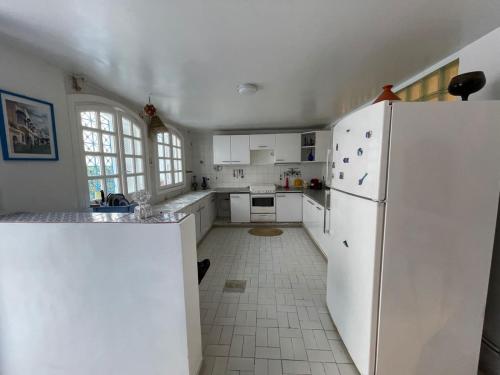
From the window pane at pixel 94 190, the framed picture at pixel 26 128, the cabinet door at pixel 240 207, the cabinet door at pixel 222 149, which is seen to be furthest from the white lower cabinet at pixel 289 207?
the framed picture at pixel 26 128

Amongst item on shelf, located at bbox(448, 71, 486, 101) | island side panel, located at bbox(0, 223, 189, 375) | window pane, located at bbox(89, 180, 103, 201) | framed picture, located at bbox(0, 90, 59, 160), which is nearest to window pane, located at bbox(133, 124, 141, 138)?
window pane, located at bbox(89, 180, 103, 201)

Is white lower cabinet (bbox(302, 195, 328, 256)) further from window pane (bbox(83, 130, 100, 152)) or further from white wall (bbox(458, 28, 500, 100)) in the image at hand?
window pane (bbox(83, 130, 100, 152))

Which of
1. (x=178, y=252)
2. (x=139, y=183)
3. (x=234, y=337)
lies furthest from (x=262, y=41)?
(x=139, y=183)

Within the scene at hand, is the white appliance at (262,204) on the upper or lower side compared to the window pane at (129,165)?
lower

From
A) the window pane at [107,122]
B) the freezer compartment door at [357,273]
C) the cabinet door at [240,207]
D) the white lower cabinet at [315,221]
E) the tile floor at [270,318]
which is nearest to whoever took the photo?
the freezer compartment door at [357,273]

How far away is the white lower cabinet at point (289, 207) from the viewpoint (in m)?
4.58

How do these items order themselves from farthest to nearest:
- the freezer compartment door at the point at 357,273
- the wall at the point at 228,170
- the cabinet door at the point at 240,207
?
1. the wall at the point at 228,170
2. the cabinet door at the point at 240,207
3. the freezer compartment door at the point at 357,273

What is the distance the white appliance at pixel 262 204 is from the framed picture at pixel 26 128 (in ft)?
11.4

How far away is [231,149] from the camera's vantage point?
4.81 meters

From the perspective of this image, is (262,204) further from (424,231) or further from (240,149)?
(424,231)

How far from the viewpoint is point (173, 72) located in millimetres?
1820

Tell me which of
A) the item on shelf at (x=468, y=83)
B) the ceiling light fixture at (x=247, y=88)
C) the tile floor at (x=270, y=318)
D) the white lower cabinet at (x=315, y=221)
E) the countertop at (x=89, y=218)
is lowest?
the tile floor at (x=270, y=318)

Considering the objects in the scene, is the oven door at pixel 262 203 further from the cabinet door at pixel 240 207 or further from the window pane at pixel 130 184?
the window pane at pixel 130 184

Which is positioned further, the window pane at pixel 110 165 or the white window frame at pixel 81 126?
the window pane at pixel 110 165
